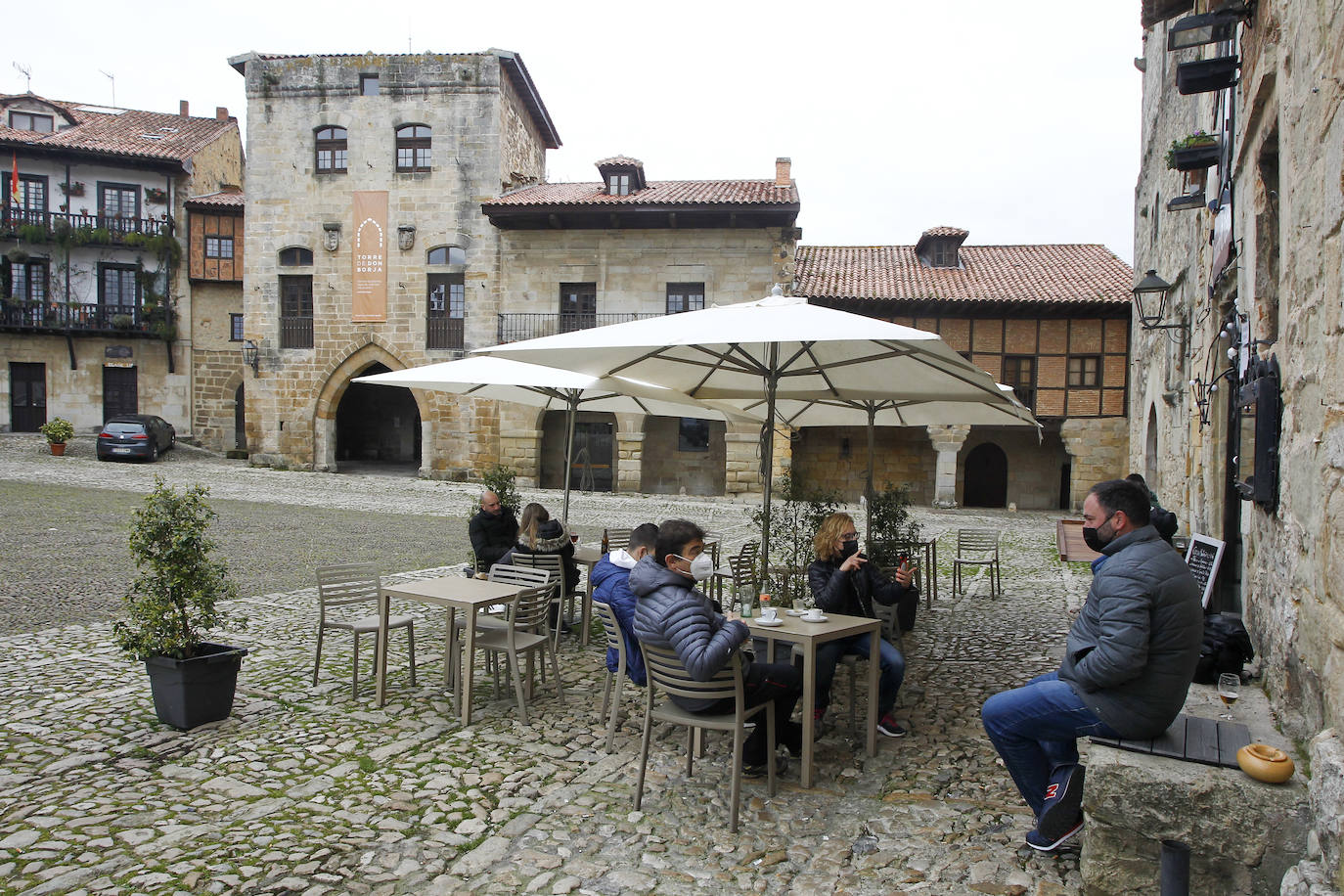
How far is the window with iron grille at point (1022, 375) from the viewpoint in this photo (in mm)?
21391

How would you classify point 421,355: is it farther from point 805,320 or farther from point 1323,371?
point 1323,371

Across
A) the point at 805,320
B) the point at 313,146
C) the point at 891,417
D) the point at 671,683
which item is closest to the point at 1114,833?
the point at 671,683

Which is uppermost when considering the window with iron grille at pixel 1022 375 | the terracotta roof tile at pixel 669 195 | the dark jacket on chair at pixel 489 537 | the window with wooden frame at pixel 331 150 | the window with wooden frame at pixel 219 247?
the window with wooden frame at pixel 331 150

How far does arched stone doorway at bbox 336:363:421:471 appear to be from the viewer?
95.3 feet

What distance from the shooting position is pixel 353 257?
2378cm

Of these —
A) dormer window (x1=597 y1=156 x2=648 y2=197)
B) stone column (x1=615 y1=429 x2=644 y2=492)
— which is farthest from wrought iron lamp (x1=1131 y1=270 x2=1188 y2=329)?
dormer window (x1=597 y1=156 x2=648 y2=197)

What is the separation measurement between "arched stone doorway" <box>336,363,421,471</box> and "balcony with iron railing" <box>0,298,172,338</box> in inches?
237

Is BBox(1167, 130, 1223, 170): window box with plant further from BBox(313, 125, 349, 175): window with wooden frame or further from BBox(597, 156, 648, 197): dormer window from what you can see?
BBox(313, 125, 349, 175): window with wooden frame

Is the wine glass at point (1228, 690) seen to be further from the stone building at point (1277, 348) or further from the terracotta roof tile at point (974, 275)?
the terracotta roof tile at point (974, 275)

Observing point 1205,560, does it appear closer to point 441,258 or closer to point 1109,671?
point 1109,671

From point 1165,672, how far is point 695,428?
20.5 m

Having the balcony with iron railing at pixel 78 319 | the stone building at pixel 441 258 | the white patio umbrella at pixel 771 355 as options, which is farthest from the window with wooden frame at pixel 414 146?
the white patio umbrella at pixel 771 355

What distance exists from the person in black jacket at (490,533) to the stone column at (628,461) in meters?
15.3

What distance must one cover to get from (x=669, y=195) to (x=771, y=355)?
1845cm
